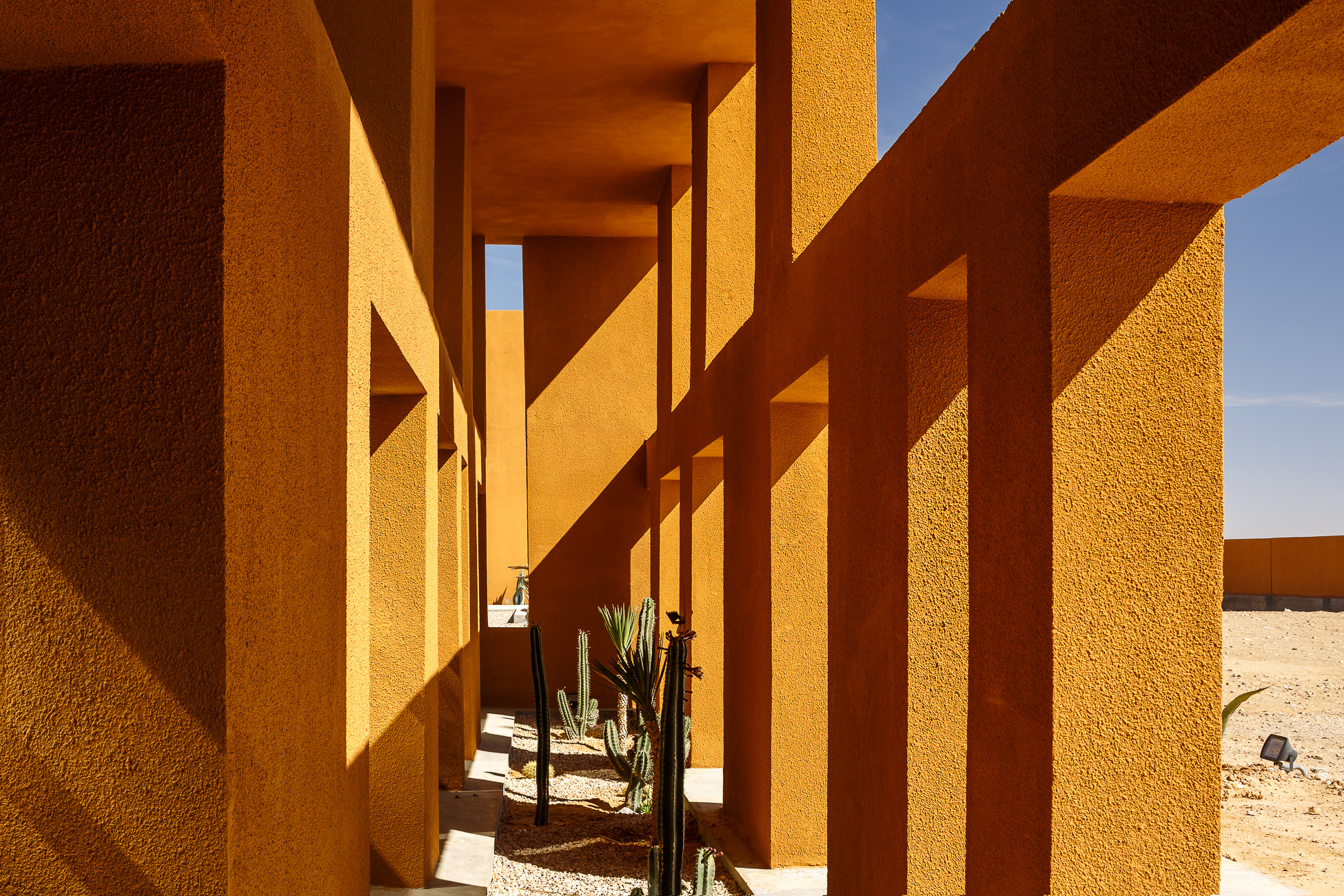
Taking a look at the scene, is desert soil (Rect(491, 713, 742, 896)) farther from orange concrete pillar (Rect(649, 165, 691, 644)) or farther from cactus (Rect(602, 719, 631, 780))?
orange concrete pillar (Rect(649, 165, 691, 644))

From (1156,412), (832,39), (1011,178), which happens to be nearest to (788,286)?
(832,39)

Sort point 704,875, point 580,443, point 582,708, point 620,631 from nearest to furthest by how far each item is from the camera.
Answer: point 704,875
point 620,631
point 582,708
point 580,443

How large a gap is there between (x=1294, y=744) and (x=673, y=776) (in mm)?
7920

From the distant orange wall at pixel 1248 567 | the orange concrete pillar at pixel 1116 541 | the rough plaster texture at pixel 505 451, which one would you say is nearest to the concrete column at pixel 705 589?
the orange concrete pillar at pixel 1116 541

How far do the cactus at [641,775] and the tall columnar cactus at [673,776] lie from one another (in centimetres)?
210

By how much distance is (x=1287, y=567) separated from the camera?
20.1 m

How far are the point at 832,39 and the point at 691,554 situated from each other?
4342 mm

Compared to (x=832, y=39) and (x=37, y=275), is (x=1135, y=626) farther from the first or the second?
(x=832, y=39)

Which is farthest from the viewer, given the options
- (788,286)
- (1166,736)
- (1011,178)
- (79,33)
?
(788,286)

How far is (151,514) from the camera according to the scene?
68.9 inches

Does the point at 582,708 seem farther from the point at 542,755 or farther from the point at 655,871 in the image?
the point at 655,871

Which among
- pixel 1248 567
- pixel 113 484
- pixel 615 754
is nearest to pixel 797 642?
pixel 615 754

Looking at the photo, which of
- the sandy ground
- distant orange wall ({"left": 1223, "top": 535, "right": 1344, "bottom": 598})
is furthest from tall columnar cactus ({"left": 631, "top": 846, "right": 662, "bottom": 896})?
distant orange wall ({"left": 1223, "top": 535, "right": 1344, "bottom": 598})

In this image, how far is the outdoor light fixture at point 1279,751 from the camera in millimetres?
9047
